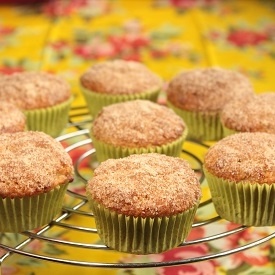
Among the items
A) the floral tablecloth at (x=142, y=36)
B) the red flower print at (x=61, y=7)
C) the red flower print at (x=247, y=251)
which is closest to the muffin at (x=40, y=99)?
the floral tablecloth at (x=142, y=36)

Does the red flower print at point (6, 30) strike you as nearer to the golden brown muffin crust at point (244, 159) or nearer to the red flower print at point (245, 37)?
the red flower print at point (245, 37)

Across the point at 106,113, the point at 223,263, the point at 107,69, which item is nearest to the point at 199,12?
the point at 107,69

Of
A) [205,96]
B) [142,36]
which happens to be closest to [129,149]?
[205,96]

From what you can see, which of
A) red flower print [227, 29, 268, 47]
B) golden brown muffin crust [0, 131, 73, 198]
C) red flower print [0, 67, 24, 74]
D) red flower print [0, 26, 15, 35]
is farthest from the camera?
red flower print [0, 26, 15, 35]

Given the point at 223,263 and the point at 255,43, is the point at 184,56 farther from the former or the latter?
the point at 223,263

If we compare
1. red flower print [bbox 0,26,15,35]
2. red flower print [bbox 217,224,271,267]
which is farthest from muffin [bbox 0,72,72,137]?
red flower print [bbox 0,26,15,35]

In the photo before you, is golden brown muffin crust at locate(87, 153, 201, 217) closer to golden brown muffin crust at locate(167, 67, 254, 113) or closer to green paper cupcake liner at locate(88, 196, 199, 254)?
green paper cupcake liner at locate(88, 196, 199, 254)

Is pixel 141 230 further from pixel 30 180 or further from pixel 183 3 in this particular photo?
pixel 183 3
